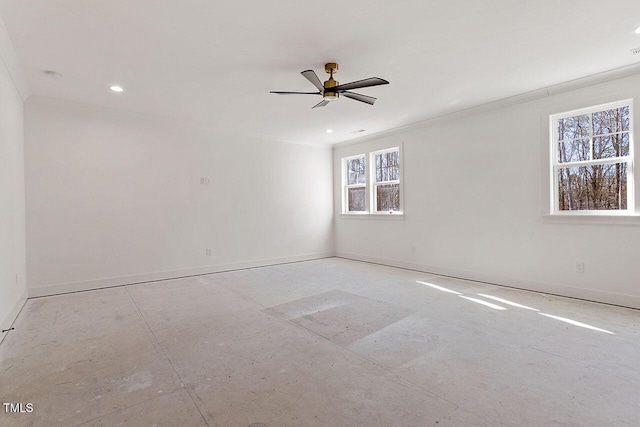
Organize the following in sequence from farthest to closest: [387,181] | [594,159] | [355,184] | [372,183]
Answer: [355,184] → [372,183] → [387,181] → [594,159]

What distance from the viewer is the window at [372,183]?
20.8 feet

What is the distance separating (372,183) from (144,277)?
4.47m

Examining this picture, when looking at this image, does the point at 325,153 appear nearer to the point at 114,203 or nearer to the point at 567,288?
the point at 114,203

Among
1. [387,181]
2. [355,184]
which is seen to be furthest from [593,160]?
[355,184]

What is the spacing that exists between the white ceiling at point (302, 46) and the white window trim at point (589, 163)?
1.47 ft

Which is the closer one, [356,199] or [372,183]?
[372,183]

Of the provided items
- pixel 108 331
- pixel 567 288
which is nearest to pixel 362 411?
pixel 108 331

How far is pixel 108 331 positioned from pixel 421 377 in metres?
2.81

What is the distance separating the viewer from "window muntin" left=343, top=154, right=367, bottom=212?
7012 millimetres

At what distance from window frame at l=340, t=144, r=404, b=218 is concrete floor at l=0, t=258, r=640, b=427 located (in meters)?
2.50

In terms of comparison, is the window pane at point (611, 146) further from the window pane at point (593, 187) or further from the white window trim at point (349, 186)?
the white window trim at point (349, 186)

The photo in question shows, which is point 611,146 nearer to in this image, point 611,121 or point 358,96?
point 611,121

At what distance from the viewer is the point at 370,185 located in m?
6.76

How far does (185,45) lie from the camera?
9.74 feet
